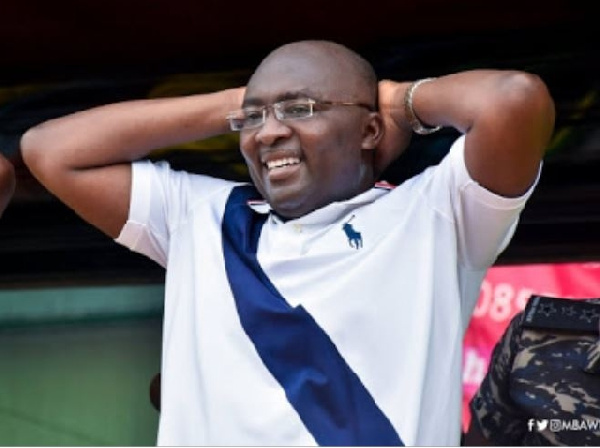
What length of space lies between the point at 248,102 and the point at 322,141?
0.51 feet

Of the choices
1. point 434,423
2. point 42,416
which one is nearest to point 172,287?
point 434,423

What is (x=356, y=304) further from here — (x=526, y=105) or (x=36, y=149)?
(x=36, y=149)

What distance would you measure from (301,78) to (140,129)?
1.04ft

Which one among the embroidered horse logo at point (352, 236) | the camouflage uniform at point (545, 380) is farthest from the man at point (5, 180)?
the camouflage uniform at point (545, 380)

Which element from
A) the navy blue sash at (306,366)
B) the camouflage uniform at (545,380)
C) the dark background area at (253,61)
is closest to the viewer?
the navy blue sash at (306,366)

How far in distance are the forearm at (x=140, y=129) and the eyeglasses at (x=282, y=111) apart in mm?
72

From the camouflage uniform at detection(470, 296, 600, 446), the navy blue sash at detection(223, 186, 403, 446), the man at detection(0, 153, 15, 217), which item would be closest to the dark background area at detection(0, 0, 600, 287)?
the camouflage uniform at detection(470, 296, 600, 446)

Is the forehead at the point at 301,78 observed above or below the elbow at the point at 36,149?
above

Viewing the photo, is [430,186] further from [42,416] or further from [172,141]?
[42,416]

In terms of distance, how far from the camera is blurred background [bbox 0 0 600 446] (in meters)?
2.95

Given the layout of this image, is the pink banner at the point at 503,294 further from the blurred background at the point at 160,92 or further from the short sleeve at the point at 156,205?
the short sleeve at the point at 156,205

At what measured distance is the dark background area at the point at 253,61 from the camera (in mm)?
2932

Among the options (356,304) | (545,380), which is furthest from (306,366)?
(545,380)

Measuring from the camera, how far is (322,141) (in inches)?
98.0
